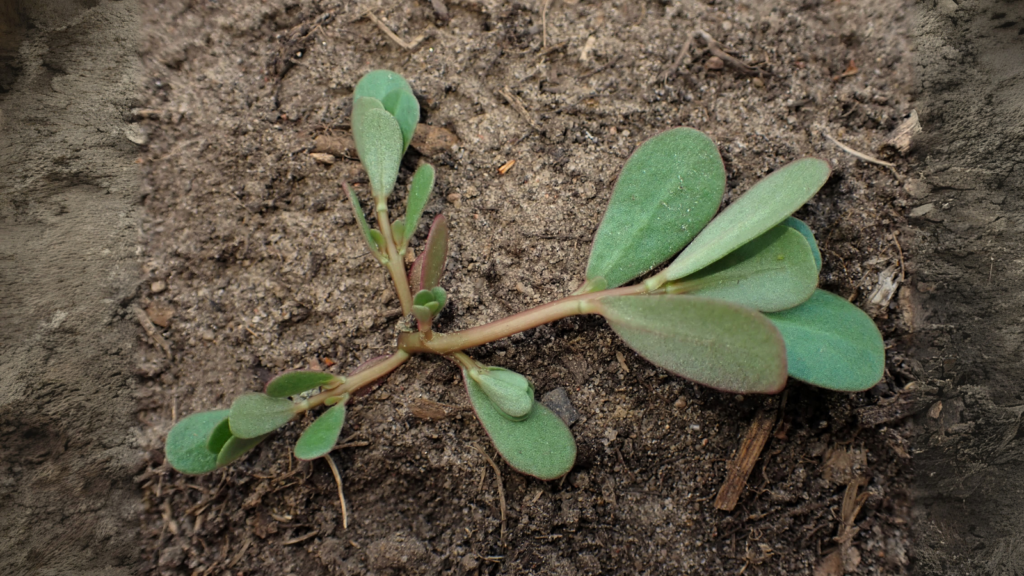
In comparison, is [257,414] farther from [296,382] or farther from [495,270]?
[495,270]

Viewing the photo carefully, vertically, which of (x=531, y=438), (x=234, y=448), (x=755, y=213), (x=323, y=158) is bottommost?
(x=531, y=438)

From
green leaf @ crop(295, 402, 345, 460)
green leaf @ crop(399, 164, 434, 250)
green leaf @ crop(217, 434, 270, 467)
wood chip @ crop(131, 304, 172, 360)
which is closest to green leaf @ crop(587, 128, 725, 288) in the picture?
green leaf @ crop(399, 164, 434, 250)

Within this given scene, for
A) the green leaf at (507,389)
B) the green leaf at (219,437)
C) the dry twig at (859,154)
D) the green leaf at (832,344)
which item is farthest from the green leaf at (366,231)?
the dry twig at (859,154)

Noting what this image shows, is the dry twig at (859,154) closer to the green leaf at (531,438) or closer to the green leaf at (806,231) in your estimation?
the green leaf at (806,231)

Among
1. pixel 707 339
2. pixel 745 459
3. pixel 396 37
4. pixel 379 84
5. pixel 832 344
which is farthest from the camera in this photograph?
pixel 396 37

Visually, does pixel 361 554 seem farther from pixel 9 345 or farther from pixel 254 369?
pixel 9 345

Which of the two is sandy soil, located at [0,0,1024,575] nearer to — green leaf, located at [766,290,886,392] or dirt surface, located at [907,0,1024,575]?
dirt surface, located at [907,0,1024,575]

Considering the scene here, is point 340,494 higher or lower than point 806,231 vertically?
lower

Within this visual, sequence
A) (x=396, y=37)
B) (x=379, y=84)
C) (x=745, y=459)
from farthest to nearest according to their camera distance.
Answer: (x=396, y=37) < (x=379, y=84) < (x=745, y=459)

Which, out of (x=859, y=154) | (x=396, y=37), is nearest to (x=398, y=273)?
(x=396, y=37)
